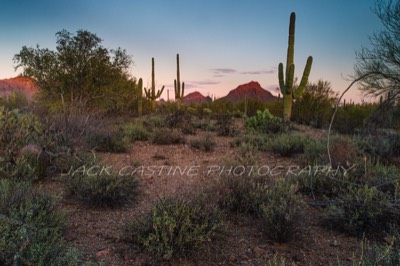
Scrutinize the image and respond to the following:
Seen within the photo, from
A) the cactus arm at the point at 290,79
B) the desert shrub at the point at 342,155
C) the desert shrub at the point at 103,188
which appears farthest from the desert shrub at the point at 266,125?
the desert shrub at the point at 103,188

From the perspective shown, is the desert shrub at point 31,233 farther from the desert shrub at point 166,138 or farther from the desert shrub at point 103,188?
the desert shrub at point 166,138

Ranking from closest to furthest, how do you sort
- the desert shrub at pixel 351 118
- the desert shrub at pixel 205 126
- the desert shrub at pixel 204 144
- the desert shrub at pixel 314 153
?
the desert shrub at pixel 314 153 < the desert shrub at pixel 204 144 < the desert shrub at pixel 205 126 < the desert shrub at pixel 351 118

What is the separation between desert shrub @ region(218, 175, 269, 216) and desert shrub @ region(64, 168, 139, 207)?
1399mm

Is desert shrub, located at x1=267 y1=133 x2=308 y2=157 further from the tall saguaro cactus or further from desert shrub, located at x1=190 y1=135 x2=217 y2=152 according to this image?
the tall saguaro cactus

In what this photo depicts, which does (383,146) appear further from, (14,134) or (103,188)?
(14,134)

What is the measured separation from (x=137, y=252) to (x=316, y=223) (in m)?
2.35

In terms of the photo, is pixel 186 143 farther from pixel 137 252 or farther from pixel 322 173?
pixel 137 252

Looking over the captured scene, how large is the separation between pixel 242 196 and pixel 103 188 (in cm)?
196

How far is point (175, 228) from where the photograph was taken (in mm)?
3525

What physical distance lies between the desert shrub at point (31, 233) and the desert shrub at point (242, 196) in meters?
2.05

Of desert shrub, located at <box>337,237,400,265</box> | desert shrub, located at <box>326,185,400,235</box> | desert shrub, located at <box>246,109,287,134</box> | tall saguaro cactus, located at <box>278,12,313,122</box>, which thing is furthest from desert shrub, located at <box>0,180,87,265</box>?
tall saguaro cactus, located at <box>278,12,313,122</box>

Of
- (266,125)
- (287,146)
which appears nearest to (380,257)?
(287,146)

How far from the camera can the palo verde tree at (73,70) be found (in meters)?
16.1

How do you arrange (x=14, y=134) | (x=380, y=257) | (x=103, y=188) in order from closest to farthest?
(x=380, y=257)
(x=103, y=188)
(x=14, y=134)
